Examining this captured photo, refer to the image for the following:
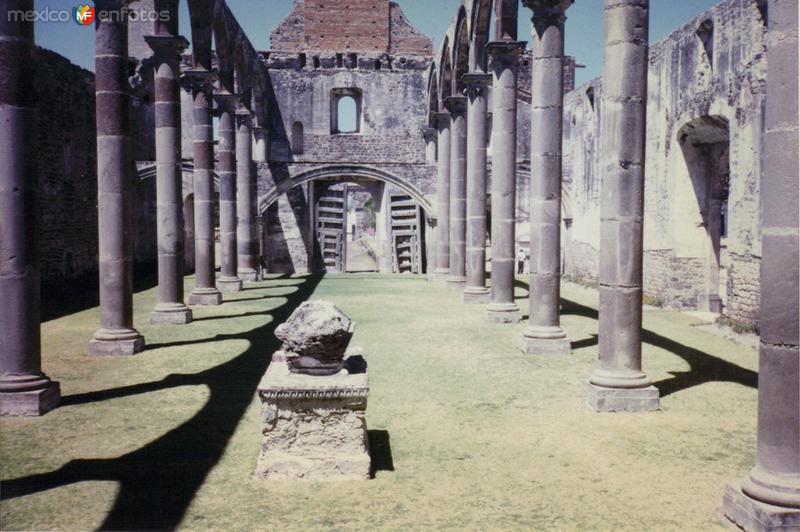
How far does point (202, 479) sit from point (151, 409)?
1893 millimetres

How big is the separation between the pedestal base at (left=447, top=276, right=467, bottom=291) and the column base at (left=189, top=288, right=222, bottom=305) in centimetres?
548

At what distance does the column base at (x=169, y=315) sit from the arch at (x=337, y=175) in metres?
11.7

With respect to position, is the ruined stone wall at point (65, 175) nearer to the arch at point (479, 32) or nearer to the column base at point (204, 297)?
the column base at point (204, 297)


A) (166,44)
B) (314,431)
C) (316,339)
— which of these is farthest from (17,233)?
(166,44)

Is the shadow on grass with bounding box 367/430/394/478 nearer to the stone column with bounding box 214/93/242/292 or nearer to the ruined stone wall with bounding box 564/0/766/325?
the ruined stone wall with bounding box 564/0/766/325

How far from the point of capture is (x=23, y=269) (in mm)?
6090

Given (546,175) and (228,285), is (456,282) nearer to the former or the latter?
(228,285)

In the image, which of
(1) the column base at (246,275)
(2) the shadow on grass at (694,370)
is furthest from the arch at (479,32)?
(1) the column base at (246,275)

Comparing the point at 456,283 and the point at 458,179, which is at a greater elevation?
the point at 458,179

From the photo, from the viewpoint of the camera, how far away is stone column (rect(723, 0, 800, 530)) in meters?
3.75

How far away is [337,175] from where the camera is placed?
22797 millimetres

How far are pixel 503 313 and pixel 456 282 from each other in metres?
5.27

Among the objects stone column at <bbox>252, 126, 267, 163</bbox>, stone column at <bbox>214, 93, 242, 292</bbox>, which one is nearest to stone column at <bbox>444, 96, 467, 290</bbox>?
stone column at <bbox>214, 93, 242, 292</bbox>

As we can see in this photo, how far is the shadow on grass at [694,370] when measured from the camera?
7.07 m
